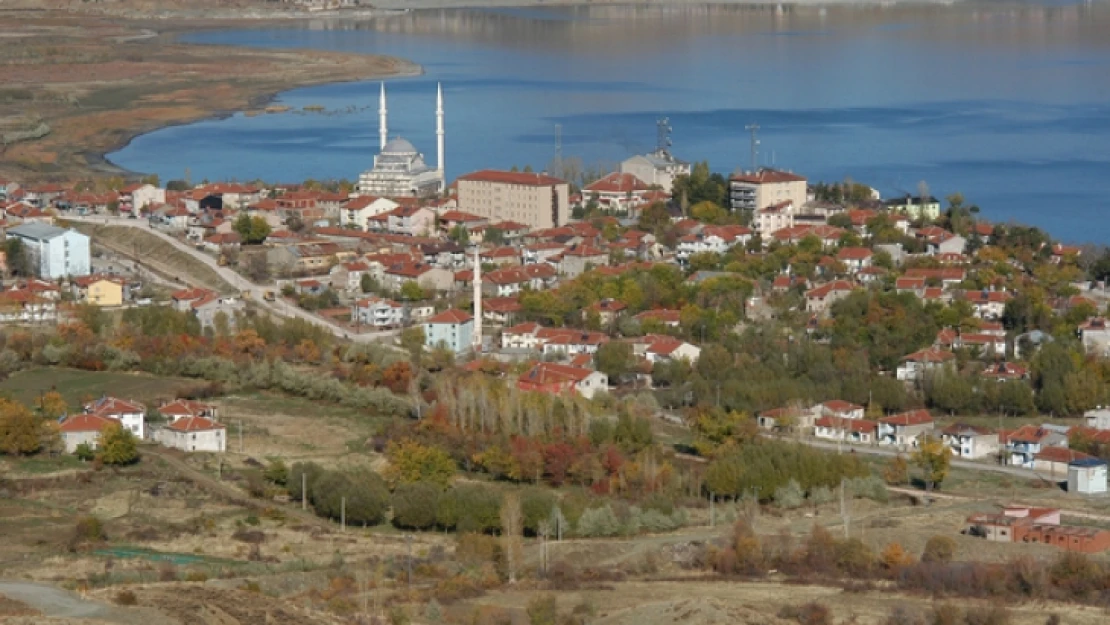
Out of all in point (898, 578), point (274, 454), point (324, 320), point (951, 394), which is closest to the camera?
point (898, 578)

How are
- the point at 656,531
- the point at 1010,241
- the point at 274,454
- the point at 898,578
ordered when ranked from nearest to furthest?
the point at 898,578, the point at 656,531, the point at 274,454, the point at 1010,241

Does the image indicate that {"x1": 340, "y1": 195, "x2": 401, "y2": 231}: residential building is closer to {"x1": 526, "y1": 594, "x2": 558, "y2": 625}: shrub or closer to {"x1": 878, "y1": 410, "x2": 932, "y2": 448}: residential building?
{"x1": 878, "y1": 410, "x2": 932, "y2": 448}: residential building

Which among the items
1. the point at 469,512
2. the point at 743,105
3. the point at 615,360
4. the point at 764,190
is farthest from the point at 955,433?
the point at 743,105

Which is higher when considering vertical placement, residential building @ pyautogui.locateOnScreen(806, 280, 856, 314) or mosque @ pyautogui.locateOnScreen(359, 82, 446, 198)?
mosque @ pyautogui.locateOnScreen(359, 82, 446, 198)

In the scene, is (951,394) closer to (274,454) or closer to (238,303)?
(274,454)

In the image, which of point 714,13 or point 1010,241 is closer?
point 1010,241

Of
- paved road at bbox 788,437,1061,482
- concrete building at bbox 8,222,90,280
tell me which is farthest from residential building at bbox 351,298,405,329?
paved road at bbox 788,437,1061,482

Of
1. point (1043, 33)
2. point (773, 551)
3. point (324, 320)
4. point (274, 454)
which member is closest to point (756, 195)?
point (324, 320)
